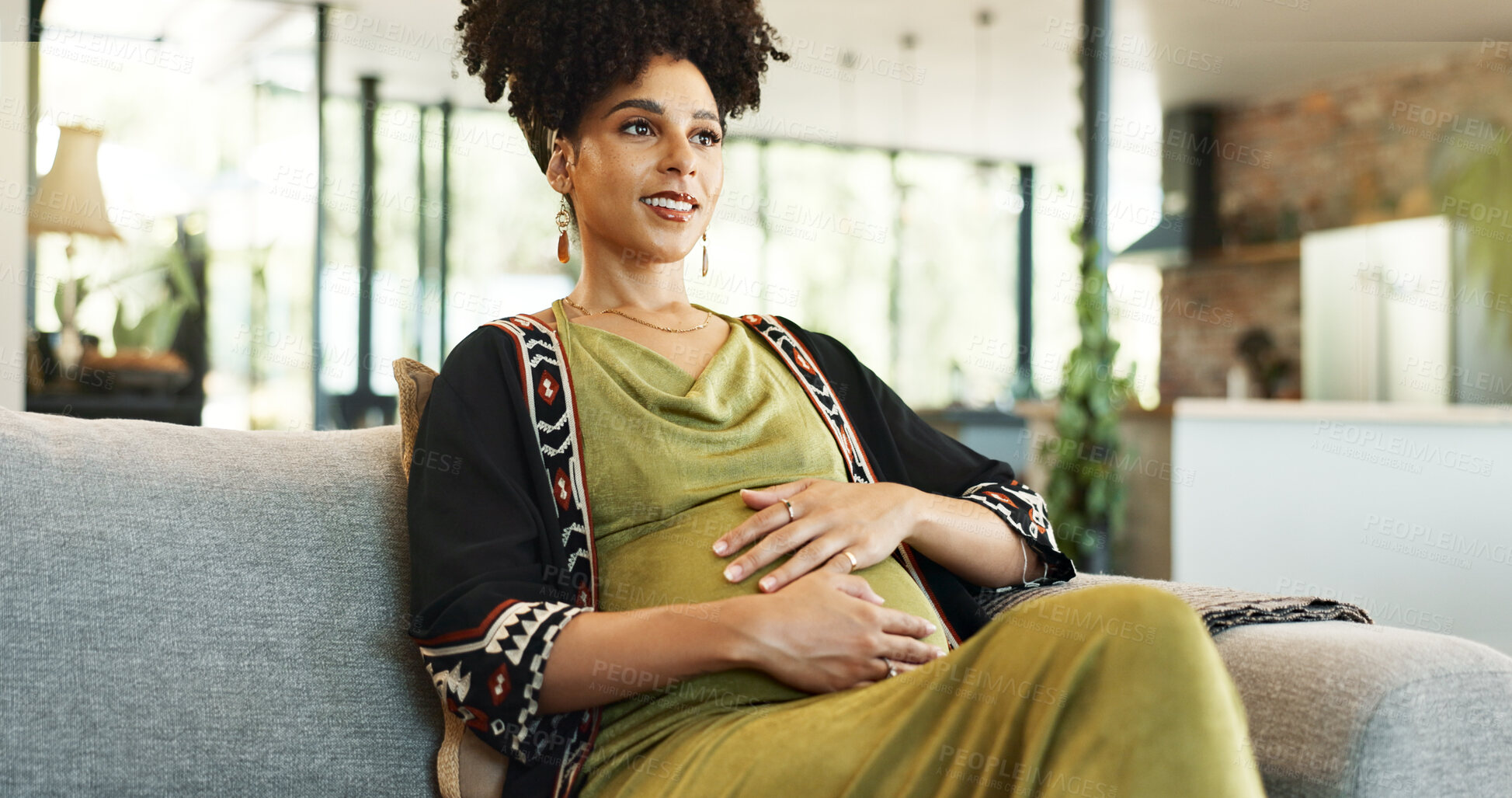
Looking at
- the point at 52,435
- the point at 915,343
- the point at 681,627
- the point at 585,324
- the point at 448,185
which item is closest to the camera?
the point at 681,627

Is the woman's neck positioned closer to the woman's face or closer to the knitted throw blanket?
the woman's face

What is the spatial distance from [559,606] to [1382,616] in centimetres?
322

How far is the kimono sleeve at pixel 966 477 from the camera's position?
1.39 m

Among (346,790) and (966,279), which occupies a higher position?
(966,279)

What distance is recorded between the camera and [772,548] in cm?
117

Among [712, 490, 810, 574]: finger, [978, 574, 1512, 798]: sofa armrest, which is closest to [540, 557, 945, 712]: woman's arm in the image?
[712, 490, 810, 574]: finger

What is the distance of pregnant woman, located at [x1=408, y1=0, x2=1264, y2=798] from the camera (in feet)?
2.80

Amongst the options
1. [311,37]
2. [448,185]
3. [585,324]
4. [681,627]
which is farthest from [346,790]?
[448,185]

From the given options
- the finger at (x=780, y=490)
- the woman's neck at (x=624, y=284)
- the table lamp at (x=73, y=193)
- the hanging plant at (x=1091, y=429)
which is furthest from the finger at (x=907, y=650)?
the table lamp at (x=73, y=193)

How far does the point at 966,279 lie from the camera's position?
33.5 feet

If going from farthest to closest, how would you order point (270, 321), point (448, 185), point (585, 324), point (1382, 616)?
1. point (448, 185)
2. point (270, 321)
3. point (1382, 616)
4. point (585, 324)

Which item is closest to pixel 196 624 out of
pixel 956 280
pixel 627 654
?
pixel 627 654

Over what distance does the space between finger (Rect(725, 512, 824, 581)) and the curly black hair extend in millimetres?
616

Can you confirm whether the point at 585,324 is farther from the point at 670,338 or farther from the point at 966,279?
the point at 966,279
